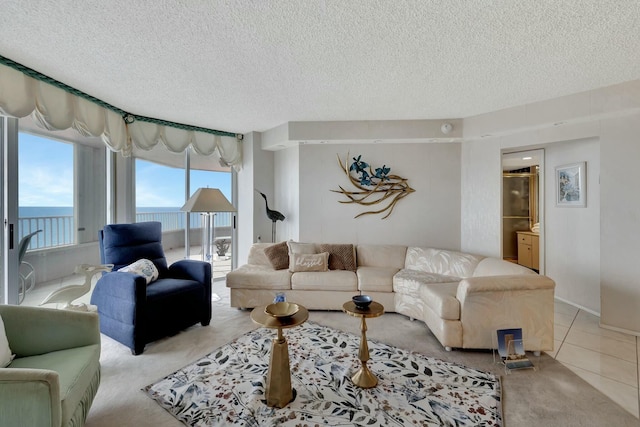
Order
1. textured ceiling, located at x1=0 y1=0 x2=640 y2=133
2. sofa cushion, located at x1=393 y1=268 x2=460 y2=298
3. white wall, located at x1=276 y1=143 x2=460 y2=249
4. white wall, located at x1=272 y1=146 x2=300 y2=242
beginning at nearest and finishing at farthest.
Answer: textured ceiling, located at x1=0 y1=0 x2=640 y2=133 < sofa cushion, located at x1=393 y1=268 x2=460 y2=298 < white wall, located at x1=276 y1=143 x2=460 y2=249 < white wall, located at x1=272 y1=146 x2=300 y2=242

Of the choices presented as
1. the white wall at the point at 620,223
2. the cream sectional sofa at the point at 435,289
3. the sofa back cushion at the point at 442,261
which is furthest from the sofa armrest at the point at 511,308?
the white wall at the point at 620,223

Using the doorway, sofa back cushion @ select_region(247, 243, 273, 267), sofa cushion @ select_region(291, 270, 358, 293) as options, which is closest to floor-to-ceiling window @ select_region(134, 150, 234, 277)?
sofa back cushion @ select_region(247, 243, 273, 267)

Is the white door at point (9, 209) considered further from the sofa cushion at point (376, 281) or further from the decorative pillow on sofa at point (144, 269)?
the sofa cushion at point (376, 281)

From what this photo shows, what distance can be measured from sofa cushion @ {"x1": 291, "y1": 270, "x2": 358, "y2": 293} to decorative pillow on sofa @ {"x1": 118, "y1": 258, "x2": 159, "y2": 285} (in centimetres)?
148

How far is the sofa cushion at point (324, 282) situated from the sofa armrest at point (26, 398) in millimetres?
2295

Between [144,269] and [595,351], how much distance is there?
4252mm

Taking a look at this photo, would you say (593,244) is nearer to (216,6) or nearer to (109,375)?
(216,6)

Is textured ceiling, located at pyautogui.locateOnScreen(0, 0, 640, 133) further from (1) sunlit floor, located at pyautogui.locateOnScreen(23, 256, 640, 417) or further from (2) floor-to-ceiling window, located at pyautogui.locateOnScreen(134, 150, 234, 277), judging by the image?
(1) sunlit floor, located at pyautogui.locateOnScreen(23, 256, 640, 417)

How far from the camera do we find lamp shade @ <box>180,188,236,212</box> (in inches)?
130

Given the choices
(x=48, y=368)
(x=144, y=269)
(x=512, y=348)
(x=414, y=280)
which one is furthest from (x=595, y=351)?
(x=144, y=269)

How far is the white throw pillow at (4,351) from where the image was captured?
54.0 inches

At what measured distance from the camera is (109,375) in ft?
6.64

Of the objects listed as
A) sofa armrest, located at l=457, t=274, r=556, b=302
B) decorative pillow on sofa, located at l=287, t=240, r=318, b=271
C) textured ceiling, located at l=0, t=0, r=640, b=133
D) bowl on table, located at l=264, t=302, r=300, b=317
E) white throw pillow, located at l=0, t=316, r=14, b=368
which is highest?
textured ceiling, located at l=0, t=0, r=640, b=133

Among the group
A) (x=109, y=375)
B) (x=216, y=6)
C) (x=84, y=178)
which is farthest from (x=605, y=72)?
(x=84, y=178)
